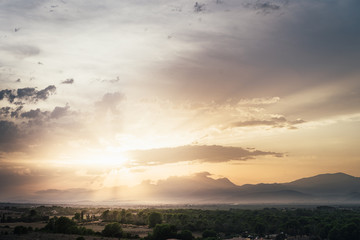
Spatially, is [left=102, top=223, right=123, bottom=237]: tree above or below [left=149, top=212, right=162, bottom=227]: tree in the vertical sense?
above

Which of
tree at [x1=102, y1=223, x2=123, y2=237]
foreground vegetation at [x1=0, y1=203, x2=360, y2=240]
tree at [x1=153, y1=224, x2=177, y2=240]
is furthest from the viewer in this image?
tree at [x1=102, y1=223, x2=123, y2=237]

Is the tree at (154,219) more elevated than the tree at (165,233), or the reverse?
the tree at (165,233)

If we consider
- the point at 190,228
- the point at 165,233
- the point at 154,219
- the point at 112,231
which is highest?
the point at 165,233

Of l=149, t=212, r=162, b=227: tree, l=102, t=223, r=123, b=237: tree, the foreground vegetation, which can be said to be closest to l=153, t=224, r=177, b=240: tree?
the foreground vegetation

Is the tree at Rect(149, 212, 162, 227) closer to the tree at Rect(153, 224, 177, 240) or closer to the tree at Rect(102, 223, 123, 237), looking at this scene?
the tree at Rect(102, 223, 123, 237)

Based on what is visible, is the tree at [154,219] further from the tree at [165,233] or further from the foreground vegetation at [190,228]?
the tree at [165,233]

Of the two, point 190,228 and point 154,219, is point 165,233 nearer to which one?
point 190,228

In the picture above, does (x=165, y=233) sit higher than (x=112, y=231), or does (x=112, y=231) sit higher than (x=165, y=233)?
(x=165, y=233)

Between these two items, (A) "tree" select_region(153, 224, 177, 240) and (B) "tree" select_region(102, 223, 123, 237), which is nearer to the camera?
(A) "tree" select_region(153, 224, 177, 240)

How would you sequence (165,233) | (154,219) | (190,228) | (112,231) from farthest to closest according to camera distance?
1. (154,219)
2. (190,228)
3. (112,231)
4. (165,233)

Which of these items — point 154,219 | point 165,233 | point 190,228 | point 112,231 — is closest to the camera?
point 165,233

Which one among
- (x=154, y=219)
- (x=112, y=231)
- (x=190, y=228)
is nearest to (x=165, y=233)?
(x=112, y=231)

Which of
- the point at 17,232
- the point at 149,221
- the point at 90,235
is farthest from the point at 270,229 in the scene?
the point at 17,232

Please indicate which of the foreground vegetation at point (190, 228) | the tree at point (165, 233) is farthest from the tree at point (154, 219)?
the tree at point (165, 233)
